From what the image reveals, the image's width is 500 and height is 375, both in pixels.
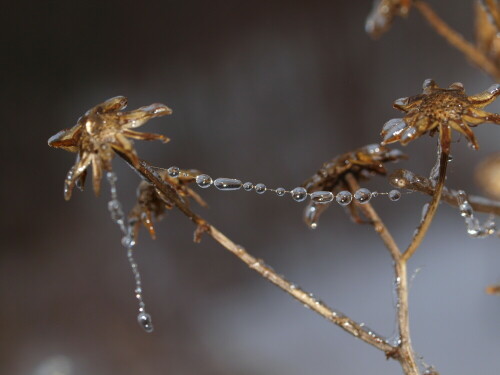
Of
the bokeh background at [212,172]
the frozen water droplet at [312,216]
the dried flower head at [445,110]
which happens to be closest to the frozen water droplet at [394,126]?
the dried flower head at [445,110]

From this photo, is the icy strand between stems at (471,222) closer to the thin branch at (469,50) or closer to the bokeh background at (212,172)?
the thin branch at (469,50)

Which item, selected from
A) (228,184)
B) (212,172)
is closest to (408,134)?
(228,184)

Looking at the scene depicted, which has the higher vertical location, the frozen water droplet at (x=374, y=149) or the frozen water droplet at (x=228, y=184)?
the frozen water droplet at (x=374, y=149)

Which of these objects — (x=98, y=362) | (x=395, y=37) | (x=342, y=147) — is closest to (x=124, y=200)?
(x=98, y=362)

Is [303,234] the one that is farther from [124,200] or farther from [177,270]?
[124,200]

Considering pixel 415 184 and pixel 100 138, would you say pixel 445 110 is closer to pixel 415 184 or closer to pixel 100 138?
pixel 415 184

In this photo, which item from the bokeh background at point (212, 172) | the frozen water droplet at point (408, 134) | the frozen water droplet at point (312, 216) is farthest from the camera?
the bokeh background at point (212, 172)

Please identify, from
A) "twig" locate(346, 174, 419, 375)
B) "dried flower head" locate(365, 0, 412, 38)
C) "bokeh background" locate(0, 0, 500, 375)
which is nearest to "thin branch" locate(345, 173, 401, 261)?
"twig" locate(346, 174, 419, 375)
